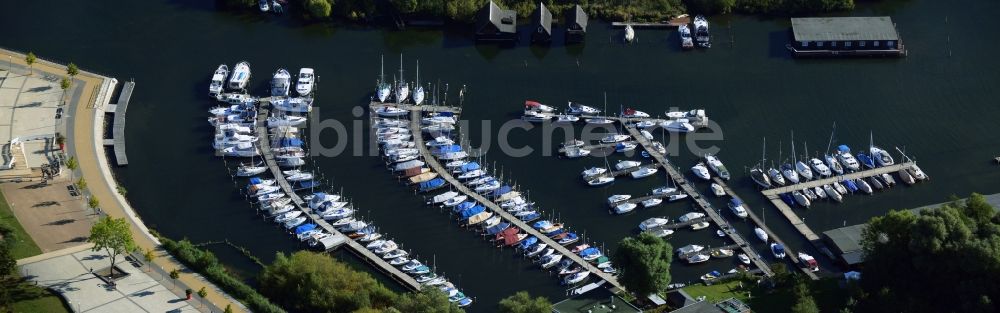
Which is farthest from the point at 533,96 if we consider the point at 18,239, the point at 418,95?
the point at 18,239

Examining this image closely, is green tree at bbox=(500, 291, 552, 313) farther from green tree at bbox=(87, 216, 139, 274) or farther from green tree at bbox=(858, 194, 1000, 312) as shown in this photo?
green tree at bbox=(87, 216, 139, 274)

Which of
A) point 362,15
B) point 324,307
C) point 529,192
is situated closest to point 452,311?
point 324,307

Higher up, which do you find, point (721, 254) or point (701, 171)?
point (701, 171)

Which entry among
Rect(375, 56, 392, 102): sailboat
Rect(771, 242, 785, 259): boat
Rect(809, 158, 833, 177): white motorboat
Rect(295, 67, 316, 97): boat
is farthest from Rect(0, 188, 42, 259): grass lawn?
Rect(809, 158, 833, 177): white motorboat

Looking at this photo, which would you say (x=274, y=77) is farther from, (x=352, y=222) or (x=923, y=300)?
(x=923, y=300)

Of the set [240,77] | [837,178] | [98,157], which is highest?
[240,77]

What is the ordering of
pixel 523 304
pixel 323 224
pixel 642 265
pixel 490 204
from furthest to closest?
pixel 490 204, pixel 323 224, pixel 642 265, pixel 523 304

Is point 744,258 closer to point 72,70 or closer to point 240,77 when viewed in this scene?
point 240,77
